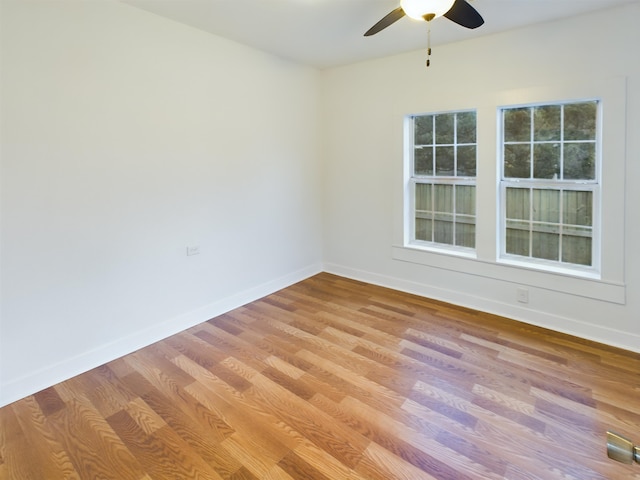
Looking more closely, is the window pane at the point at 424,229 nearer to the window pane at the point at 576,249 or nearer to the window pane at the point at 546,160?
the window pane at the point at 546,160

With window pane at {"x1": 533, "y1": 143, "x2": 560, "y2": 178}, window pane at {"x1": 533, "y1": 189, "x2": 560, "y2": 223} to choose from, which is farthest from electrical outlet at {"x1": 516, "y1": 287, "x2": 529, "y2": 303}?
window pane at {"x1": 533, "y1": 143, "x2": 560, "y2": 178}

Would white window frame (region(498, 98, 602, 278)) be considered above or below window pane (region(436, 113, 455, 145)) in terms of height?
below

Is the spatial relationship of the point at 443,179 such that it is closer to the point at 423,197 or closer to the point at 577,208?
the point at 423,197

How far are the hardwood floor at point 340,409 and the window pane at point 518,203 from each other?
1.02 meters

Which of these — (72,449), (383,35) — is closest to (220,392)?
(72,449)

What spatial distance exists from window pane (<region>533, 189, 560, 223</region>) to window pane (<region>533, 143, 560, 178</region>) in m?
0.15

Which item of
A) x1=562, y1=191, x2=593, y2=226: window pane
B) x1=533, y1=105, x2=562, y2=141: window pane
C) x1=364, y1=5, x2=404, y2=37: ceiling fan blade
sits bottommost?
x1=562, y1=191, x2=593, y2=226: window pane

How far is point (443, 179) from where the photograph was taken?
3.93 meters

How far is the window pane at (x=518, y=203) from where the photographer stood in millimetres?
3441

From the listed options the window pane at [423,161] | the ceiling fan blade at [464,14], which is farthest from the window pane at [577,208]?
the ceiling fan blade at [464,14]

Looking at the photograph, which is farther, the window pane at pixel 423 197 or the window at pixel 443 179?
the window pane at pixel 423 197

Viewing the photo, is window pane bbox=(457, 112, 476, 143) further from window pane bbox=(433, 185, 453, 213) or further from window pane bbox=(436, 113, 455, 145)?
window pane bbox=(433, 185, 453, 213)

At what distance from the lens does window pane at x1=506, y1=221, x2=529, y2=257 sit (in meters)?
3.50

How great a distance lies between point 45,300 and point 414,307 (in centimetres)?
309
